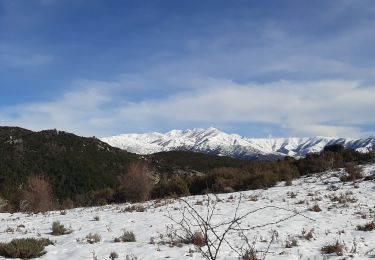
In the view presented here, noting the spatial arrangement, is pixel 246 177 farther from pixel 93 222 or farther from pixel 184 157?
pixel 184 157

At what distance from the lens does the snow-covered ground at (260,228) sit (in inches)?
387

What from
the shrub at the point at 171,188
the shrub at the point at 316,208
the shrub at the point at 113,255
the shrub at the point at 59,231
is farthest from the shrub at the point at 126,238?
the shrub at the point at 171,188

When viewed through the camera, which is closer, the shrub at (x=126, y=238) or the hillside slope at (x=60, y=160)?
the shrub at (x=126, y=238)

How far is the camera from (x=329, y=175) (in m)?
23.7

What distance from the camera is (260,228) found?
12305mm

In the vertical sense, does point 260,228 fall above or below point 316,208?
below

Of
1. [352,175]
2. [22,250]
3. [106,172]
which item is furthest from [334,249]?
[106,172]

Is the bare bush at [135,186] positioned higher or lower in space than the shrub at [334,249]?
higher

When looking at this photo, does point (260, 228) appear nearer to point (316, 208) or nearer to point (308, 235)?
point (308, 235)

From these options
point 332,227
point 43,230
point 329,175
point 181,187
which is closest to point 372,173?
point 329,175

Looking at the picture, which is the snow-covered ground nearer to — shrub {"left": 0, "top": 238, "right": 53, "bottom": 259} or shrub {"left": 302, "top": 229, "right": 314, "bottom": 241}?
shrub {"left": 302, "top": 229, "right": 314, "bottom": 241}

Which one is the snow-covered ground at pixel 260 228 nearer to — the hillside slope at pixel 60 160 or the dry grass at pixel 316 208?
the dry grass at pixel 316 208

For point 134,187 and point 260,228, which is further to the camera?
point 134,187

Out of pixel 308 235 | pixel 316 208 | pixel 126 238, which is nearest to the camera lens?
pixel 308 235
